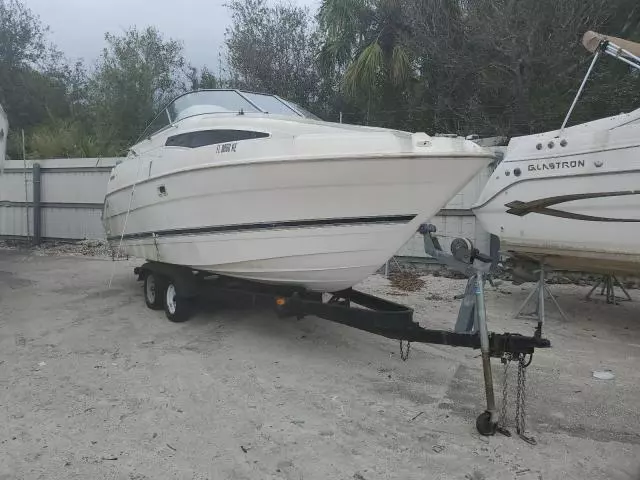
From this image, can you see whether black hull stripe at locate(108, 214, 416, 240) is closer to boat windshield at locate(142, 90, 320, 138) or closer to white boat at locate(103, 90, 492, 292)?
white boat at locate(103, 90, 492, 292)

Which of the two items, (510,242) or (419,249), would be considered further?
(419,249)

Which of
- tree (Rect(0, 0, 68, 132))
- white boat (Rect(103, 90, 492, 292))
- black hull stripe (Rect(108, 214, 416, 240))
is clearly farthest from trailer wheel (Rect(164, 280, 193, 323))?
tree (Rect(0, 0, 68, 132))

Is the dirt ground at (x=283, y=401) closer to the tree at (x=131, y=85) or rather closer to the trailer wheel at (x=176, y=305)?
the trailer wheel at (x=176, y=305)

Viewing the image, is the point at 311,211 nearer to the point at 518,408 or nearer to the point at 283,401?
the point at 283,401

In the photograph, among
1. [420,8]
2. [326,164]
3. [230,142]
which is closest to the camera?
[326,164]

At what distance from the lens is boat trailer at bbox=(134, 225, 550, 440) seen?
3.14 meters

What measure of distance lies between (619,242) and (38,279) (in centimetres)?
764

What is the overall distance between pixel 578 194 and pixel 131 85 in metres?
13.2

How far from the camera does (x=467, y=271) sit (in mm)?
3480

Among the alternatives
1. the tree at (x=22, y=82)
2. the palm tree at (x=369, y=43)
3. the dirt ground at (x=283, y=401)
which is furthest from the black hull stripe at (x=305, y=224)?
the tree at (x=22, y=82)

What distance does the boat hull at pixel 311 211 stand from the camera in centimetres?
380

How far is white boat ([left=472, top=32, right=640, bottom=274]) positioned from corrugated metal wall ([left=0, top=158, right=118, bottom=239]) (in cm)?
839

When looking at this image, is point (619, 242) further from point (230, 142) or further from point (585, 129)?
point (230, 142)

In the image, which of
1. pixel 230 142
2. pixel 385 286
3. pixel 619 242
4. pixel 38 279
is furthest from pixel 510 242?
pixel 38 279
